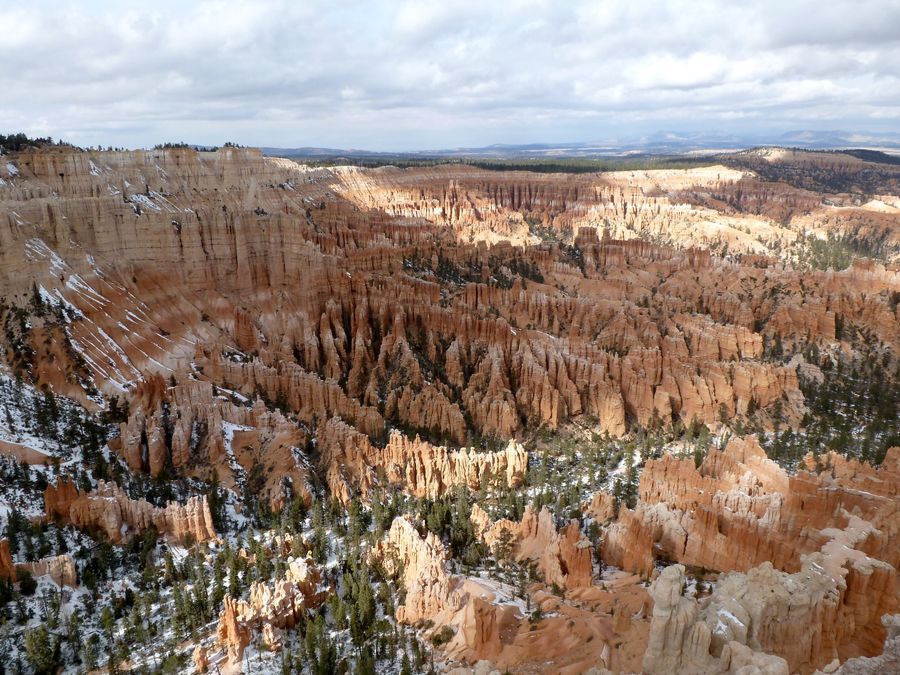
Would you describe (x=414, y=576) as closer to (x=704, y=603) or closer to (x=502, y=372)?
(x=704, y=603)

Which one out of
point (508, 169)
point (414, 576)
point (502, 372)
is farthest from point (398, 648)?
point (508, 169)

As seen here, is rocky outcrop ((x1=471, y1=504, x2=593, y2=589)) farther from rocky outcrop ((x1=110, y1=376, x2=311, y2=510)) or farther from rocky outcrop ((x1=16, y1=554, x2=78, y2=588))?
rocky outcrop ((x1=16, y1=554, x2=78, y2=588))

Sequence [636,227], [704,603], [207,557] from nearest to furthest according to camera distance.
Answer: [704,603] < [207,557] < [636,227]

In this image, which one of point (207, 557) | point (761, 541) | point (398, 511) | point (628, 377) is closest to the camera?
point (761, 541)

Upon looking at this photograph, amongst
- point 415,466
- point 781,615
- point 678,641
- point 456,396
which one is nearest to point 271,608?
point 415,466

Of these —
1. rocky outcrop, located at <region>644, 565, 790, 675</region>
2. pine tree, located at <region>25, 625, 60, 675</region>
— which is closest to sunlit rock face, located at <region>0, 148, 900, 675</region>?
rocky outcrop, located at <region>644, 565, 790, 675</region>

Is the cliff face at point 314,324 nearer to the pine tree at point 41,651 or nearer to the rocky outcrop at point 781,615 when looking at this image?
the pine tree at point 41,651
